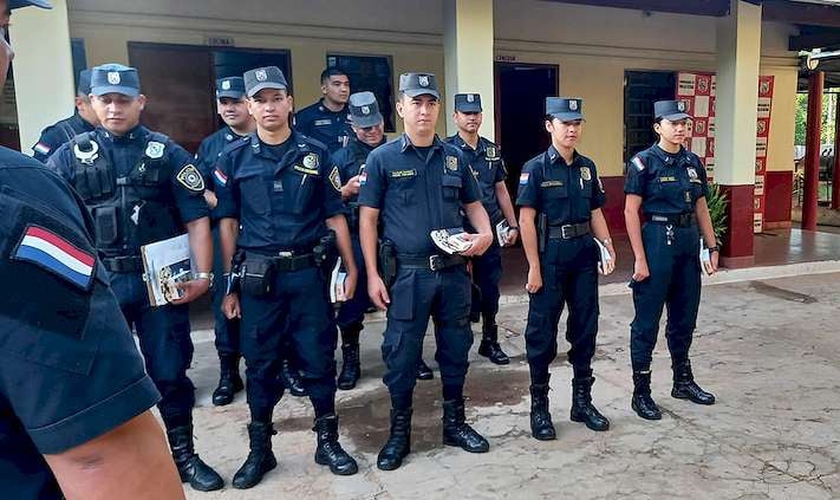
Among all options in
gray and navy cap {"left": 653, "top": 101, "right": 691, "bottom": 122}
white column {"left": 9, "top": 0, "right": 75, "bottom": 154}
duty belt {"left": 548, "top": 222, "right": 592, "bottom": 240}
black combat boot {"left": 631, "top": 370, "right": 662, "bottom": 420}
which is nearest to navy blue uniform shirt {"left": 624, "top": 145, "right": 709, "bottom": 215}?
gray and navy cap {"left": 653, "top": 101, "right": 691, "bottom": 122}

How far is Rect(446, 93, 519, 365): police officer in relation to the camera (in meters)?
5.02

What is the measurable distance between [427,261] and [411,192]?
0.37m

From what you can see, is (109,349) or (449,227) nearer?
(109,349)

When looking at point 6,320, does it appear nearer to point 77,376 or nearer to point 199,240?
point 77,376

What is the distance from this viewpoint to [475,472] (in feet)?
10.5

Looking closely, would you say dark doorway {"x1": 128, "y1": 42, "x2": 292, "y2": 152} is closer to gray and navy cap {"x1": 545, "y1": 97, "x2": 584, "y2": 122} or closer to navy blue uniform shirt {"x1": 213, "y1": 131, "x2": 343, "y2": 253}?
navy blue uniform shirt {"x1": 213, "y1": 131, "x2": 343, "y2": 253}

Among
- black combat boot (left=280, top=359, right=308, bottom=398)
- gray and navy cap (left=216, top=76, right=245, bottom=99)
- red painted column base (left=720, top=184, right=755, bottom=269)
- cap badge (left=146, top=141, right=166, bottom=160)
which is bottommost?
black combat boot (left=280, top=359, right=308, bottom=398)

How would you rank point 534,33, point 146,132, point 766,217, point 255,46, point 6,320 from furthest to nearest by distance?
point 766,217 < point 534,33 < point 255,46 < point 146,132 < point 6,320

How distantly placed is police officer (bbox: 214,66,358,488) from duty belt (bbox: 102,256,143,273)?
1.42 feet

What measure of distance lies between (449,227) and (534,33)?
20.4ft

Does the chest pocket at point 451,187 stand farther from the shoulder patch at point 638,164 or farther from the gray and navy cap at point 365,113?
the gray and navy cap at point 365,113

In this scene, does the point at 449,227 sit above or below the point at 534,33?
below

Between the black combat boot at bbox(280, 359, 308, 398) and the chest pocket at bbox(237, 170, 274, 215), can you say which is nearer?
the chest pocket at bbox(237, 170, 274, 215)

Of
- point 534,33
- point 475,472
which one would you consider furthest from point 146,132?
point 534,33
